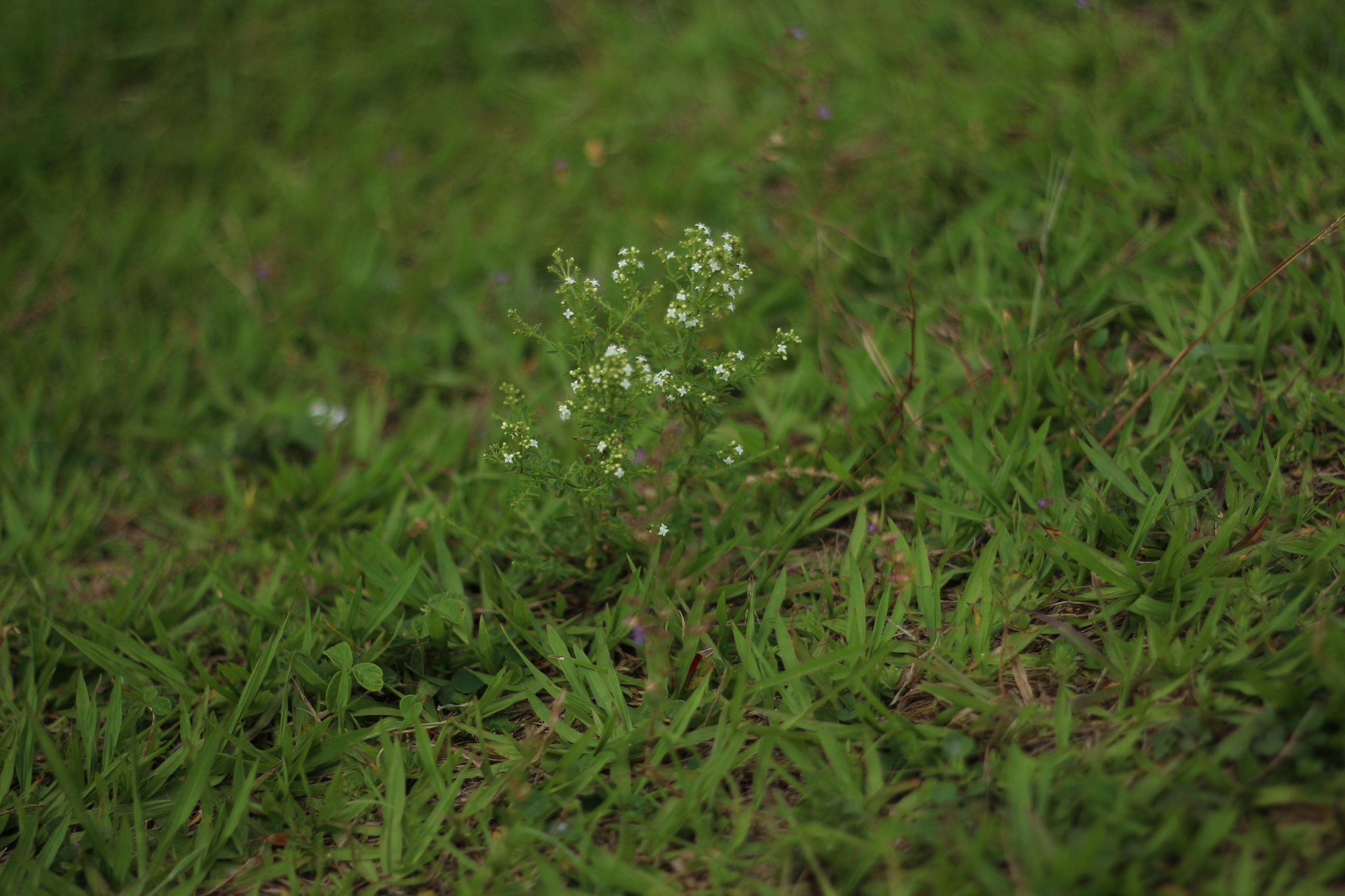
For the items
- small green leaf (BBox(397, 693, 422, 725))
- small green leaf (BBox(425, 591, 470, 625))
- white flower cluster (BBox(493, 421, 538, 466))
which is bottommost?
small green leaf (BBox(397, 693, 422, 725))

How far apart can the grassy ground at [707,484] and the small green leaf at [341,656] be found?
0.01 m

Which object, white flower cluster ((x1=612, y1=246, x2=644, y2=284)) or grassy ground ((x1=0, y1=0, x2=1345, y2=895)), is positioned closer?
grassy ground ((x1=0, y1=0, x2=1345, y2=895))

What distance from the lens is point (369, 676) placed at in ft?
6.27

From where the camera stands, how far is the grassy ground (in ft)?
5.17

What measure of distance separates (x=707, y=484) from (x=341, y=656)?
3.25 feet

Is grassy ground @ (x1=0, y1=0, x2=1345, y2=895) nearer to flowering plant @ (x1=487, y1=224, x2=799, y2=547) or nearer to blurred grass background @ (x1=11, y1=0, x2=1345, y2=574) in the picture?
blurred grass background @ (x1=11, y1=0, x2=1345, y2=574)

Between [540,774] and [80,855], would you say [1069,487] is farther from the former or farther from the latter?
[80,855]

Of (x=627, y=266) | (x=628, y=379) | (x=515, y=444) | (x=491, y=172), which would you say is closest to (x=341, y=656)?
(x=515, y=444)

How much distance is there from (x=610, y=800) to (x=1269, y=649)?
4.10ft

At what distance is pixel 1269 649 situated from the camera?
155 cm

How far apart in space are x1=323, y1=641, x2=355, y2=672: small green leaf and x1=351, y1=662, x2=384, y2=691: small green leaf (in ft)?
0.08

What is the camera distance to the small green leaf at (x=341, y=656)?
1.96 meters

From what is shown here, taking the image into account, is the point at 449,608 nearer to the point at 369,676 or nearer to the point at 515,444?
the point at 369,676

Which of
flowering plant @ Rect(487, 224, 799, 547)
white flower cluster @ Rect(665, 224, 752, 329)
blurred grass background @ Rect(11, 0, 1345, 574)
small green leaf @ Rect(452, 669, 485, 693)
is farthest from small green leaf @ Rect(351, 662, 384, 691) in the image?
white flower cluster @ Rect(665, 224, 752, 329)
